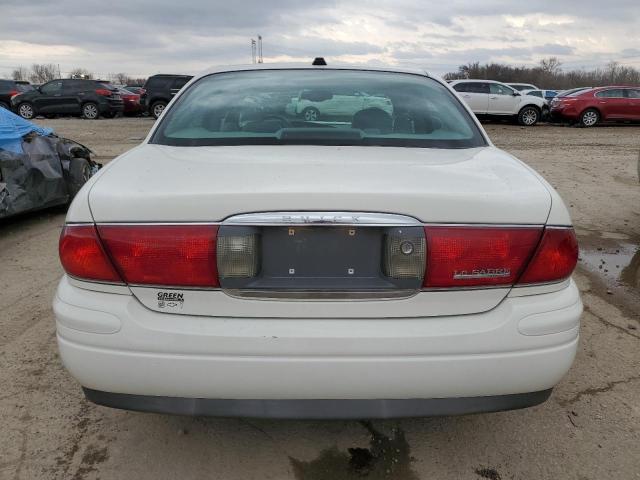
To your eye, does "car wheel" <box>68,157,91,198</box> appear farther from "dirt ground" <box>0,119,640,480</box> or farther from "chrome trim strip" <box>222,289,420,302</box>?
"chrome trim strip" <box>222,289,420,302</box>

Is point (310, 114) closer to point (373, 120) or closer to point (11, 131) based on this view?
point (373, 120)

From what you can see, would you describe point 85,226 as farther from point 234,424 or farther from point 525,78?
point 525,78

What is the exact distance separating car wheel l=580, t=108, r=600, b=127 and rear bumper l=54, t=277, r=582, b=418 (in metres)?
20.1

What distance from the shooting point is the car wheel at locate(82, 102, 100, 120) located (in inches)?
893

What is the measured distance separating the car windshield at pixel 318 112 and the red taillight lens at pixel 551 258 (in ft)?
2.41

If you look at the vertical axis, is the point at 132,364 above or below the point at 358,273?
below

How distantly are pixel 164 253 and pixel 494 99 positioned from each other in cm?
1963

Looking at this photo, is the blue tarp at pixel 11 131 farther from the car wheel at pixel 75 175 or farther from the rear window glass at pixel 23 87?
the rear window glass at pixel 23 87

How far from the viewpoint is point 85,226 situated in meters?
1.84

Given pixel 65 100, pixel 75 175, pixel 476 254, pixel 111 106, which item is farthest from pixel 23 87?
pixel 476 254

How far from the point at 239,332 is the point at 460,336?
709mm

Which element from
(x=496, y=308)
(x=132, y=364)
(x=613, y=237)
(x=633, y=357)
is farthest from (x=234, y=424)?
(x=613, y=237)

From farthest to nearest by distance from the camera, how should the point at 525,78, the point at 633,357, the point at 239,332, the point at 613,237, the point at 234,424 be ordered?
the point at 525,78 < the point at 613,237 < the point at 633,357 < the point at 234,424 < the point at 239,332

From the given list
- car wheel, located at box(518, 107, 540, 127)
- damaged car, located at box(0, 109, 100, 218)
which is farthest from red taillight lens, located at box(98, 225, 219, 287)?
car wheel, located at box(518, 107, 540, 127)
